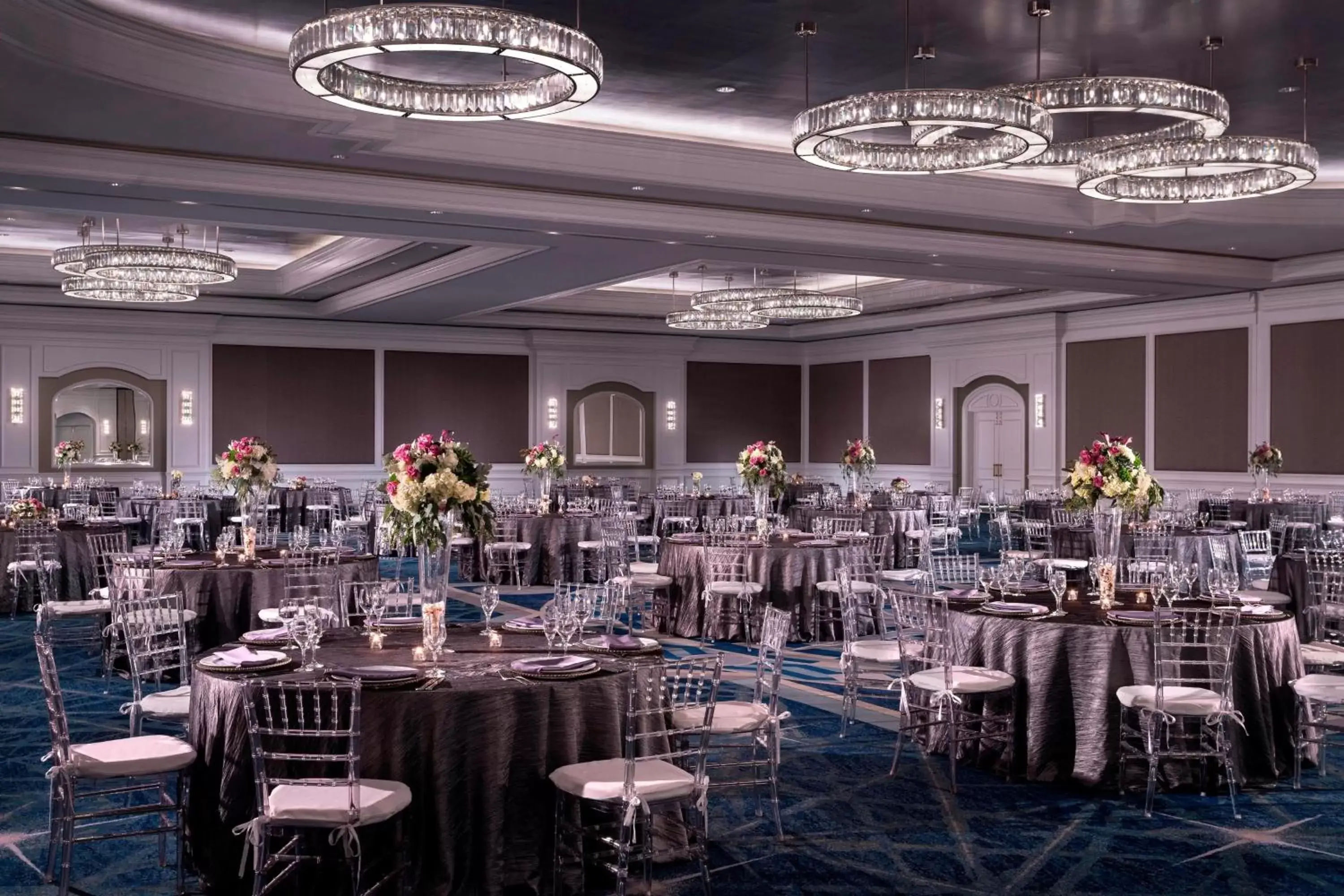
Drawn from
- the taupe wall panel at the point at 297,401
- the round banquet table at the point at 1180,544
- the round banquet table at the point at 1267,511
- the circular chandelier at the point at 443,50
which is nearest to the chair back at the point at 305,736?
the circular chandelier at the point at 443,50

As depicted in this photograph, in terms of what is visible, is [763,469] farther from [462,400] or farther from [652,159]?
[462,400]

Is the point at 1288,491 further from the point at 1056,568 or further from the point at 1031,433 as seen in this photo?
the point at 1056,568

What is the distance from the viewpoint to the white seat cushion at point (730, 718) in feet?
16.4

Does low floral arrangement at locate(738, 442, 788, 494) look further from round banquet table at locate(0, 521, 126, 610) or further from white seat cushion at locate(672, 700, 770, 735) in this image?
round banquet table at locate(0, 521, 126, 610)

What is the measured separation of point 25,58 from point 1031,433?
15611 millimetres

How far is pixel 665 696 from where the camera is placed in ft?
16.3

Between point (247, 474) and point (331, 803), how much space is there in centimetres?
519

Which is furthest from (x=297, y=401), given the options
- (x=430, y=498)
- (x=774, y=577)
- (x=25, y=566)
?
(x=430, y=498)

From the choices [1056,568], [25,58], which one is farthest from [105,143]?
[1056,568]

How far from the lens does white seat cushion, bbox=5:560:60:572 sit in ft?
34.6

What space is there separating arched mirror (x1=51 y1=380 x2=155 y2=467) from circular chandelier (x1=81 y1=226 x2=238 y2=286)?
9327mm

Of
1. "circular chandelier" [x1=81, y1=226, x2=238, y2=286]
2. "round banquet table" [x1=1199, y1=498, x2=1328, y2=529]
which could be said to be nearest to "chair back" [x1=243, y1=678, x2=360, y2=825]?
"circular chandelier" [x1=81, y1=226, x2=238, y2=286]

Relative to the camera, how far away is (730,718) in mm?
5062

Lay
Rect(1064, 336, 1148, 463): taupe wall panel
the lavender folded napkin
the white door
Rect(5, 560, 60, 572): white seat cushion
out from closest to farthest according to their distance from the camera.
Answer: the lavender folded napkin
Rect(5, 560, 60, 572): white seat cushion
Rect(1064, 336, 1148, 463): taupe wall panel
the white door
